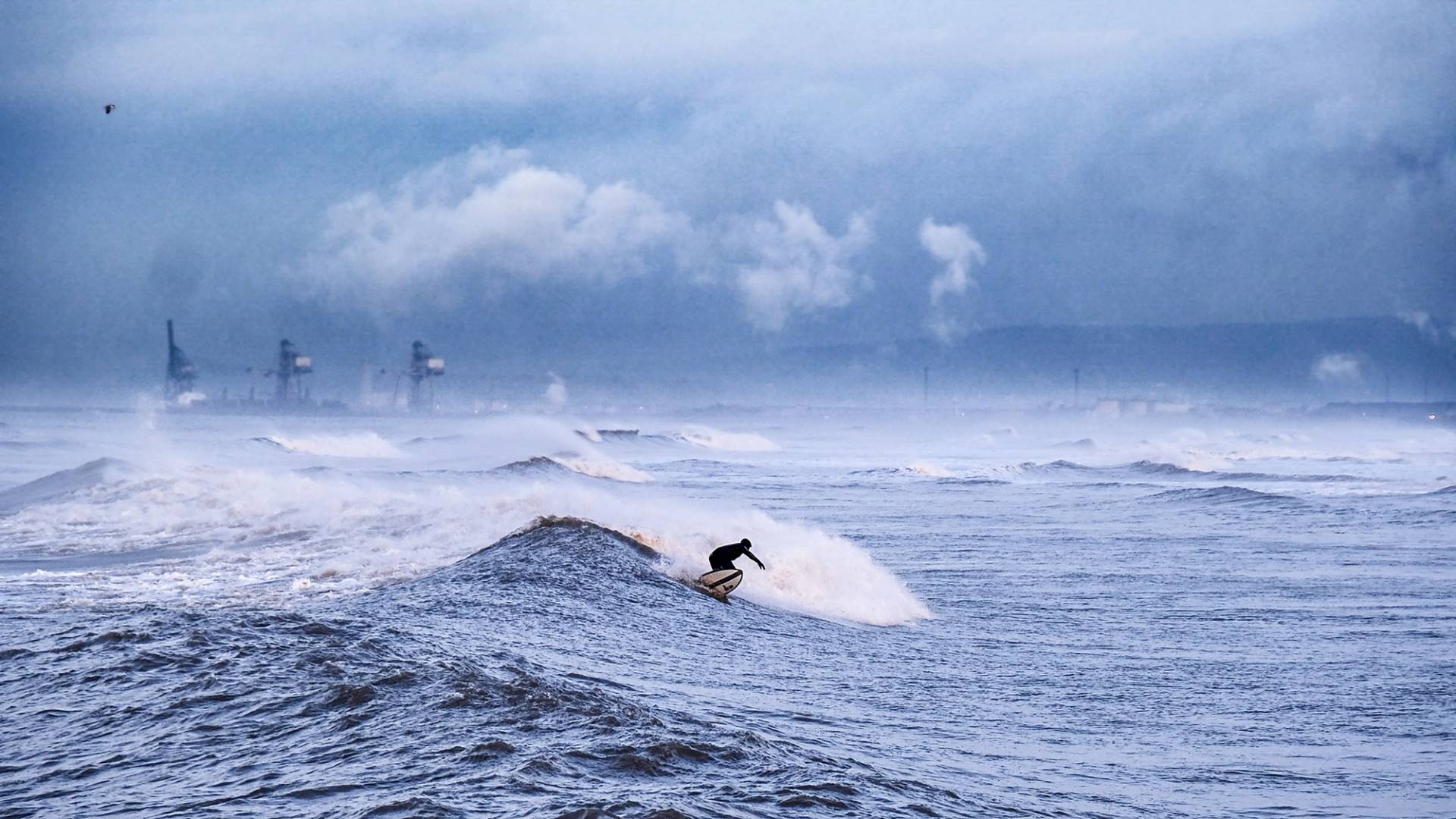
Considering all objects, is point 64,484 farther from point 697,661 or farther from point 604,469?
point 697,661

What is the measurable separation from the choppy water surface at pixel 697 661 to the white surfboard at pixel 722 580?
0.21 m

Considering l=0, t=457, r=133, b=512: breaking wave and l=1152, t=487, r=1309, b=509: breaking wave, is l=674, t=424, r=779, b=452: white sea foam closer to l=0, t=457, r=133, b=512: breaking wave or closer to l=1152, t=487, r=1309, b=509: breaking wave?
l=1152, t=487, r=1309, b=509: breaking wave

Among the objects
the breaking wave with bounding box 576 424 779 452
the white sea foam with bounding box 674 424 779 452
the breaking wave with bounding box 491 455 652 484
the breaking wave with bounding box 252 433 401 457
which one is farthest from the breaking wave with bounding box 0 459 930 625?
the white sea foam with bounding box 674 424 779 452

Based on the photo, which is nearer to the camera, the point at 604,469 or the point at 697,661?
the point at 697,661

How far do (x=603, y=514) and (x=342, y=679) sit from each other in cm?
1265

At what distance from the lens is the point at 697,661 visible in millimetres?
11000

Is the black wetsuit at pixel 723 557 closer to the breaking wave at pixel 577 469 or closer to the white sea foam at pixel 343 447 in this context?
the breaking wave at pixel 577 469

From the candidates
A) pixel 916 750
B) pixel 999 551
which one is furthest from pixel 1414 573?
pixel 916 750

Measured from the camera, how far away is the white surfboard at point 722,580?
1468cm

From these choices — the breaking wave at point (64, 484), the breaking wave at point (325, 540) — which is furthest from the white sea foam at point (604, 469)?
the breaking wave at point (325, 540)

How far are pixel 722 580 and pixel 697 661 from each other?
12.5 feet

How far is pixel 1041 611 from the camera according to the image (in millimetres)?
14742

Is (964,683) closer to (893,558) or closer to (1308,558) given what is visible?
(893,558)

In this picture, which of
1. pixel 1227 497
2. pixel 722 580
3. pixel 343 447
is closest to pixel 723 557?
pixel 722 580
